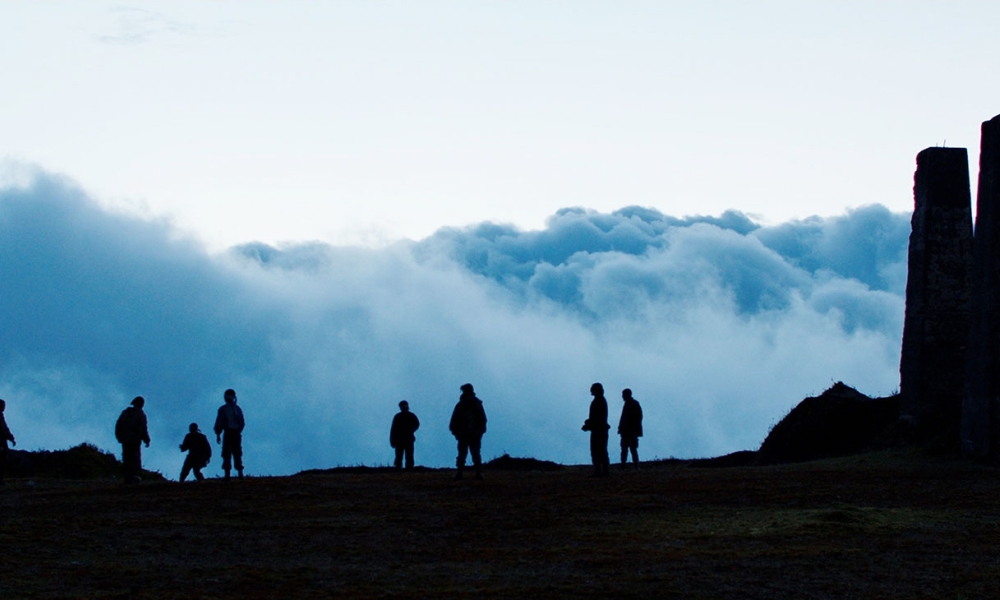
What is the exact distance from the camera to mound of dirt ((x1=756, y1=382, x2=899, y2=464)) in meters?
34.0

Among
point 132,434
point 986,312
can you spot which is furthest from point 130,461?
point 986,312

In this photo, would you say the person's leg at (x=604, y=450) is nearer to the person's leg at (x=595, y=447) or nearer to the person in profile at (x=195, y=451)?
the person's leg at (x=595, y=447)

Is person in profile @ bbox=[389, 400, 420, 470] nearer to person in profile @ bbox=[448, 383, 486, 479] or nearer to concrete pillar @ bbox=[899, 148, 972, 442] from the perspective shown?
person in profile @ bbox=[448, 383, 486, 479]

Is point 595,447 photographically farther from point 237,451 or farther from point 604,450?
point 237,451

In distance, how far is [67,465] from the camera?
1329 inches

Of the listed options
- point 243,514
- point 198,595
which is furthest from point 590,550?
point 243,514

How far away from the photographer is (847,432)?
3509 centimetres

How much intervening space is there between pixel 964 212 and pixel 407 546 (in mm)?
21586

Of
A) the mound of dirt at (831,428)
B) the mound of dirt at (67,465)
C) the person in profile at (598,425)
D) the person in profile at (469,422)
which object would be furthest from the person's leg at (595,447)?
the mound of dirt at (67,465)

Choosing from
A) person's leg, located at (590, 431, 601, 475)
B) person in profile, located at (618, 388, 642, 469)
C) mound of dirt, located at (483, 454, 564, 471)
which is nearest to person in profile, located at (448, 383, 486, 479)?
person's leg, located at (590, 431, 601, 475)

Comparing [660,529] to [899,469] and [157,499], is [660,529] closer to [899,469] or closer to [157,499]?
[157,499]

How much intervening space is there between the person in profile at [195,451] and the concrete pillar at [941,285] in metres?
17.0

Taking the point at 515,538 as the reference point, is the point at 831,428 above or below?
above

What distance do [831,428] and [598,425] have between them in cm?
1328
